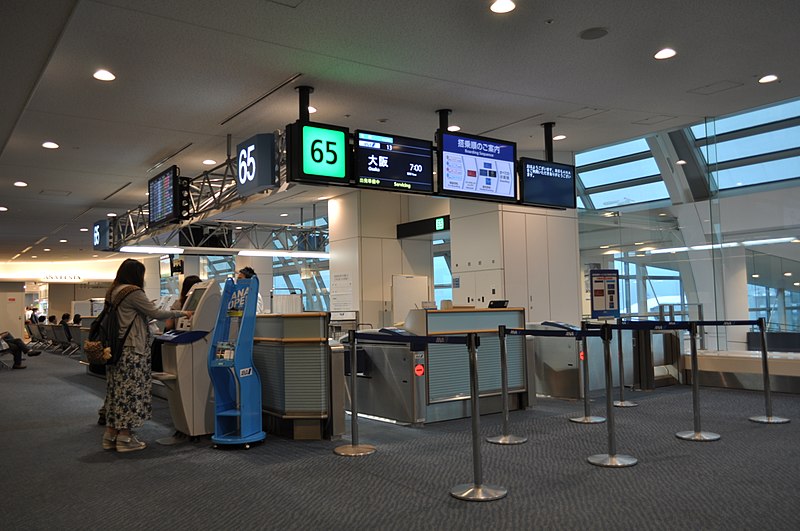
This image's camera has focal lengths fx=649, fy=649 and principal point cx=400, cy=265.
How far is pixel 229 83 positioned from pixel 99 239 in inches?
348

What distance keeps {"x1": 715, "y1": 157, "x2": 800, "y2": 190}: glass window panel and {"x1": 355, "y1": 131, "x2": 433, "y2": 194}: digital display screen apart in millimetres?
4671

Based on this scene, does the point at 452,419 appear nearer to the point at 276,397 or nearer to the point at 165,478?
the point at 276,397

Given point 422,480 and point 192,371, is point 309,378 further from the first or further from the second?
point 422,480

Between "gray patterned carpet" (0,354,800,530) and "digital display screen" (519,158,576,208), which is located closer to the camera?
"gray patterned carpet" (0,354,800,530)

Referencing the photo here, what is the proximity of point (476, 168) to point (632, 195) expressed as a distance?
701 cm

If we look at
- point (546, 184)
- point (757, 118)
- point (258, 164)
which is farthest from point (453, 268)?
point (757, 118)

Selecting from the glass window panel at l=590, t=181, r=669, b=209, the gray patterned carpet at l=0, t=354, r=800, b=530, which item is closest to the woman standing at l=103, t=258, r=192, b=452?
the gray patterned carpet at l=0, t=354, r=800, b=530

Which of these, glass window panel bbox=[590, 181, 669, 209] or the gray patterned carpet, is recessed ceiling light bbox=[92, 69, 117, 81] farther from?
glass window panel bbox=[590, 181, 669, 209]

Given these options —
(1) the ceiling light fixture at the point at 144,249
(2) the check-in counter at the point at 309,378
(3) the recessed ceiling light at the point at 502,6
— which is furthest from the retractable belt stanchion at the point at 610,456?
(1) the ceiling light fixture at the point at 144,249

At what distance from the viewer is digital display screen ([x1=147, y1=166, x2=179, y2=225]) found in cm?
910

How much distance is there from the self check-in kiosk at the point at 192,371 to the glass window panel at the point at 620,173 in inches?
374

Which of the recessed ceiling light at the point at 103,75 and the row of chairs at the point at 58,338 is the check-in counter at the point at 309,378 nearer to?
the recessed ceiling light at the point at 103,75

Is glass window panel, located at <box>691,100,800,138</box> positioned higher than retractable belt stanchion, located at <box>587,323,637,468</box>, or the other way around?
glass window panel, located at <box>691,100,800,138</box>

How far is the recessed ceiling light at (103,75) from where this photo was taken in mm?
6039
